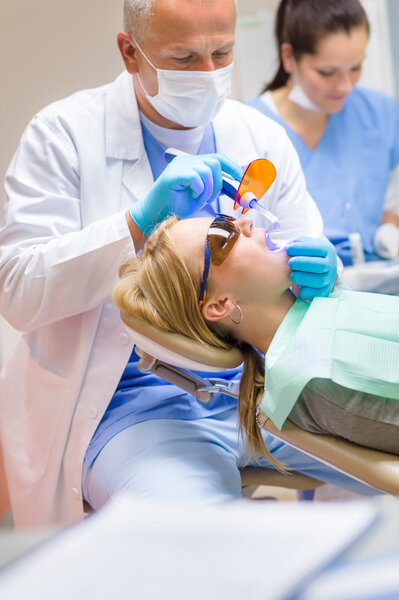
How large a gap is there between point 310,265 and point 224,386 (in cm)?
31

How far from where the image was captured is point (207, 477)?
4.59 ft

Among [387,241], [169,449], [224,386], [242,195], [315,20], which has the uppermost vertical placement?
[315,20]

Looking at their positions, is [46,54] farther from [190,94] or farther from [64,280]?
[64,280]

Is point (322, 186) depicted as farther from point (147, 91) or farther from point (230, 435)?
point (230, 435)

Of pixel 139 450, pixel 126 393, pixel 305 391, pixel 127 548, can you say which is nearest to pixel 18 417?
pixel 126 393

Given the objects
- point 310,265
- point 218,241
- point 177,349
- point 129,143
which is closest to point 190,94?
point 129,143

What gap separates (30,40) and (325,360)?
178cm

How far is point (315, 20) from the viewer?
8.94ft

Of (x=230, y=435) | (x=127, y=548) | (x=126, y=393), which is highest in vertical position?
(x=127, y=548)

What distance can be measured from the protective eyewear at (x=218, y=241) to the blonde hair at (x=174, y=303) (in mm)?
36

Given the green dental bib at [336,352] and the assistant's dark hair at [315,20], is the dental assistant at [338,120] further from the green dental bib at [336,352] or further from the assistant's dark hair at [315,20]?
the green dental bib at [336,352]

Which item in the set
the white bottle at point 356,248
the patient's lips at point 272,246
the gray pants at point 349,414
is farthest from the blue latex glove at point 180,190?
the white bottle at point 356,248

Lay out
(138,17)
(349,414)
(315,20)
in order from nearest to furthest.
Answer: (349,414) < (138,17) < (315,20)

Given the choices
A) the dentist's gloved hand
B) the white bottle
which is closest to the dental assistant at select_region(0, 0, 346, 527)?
the white bottle
